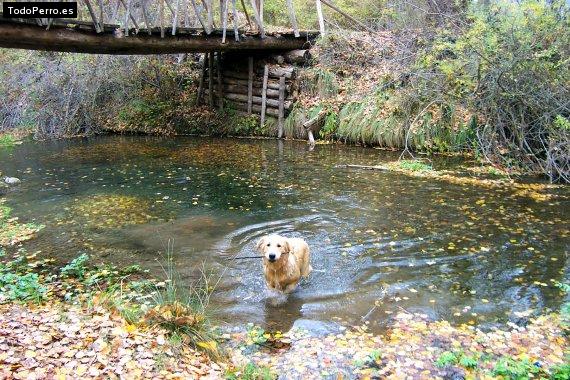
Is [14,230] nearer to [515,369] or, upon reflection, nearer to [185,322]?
[185,322]

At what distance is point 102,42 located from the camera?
47.3 ft

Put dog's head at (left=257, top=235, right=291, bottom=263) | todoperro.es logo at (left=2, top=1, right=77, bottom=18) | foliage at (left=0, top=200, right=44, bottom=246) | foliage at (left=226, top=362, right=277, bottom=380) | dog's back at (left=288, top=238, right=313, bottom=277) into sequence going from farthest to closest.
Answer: todoperro.es logo at (left=2, top=1, right=77, bottom=18), foliage at (left=0, top=200, right=44, bottom=246), dog's back at (left=288, top=238, right=313, bottom=277), dog's head at (left=257, top=235, right=291, bottom=263), foliage at (left=226, top=362, right=277, bottom=380)

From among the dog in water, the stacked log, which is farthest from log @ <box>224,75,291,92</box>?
the dog in water

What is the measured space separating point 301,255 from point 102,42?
35.3 ft

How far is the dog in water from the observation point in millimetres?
6539

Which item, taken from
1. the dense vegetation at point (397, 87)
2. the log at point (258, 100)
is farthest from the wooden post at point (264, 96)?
the dense vegetation at point (397, 87)

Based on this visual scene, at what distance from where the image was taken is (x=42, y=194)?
41.4 ft

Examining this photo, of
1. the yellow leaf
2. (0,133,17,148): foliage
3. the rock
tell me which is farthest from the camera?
(0,133,17,148): foliage

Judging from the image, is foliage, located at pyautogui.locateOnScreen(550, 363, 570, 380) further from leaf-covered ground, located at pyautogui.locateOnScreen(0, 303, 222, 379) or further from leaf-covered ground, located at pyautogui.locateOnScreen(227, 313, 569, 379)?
leaf-covered ground, located at pyautogui.locateOnScreen(0, 303, 222, 379)

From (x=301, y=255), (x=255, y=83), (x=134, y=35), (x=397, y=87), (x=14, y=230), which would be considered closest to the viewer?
(x=301, y=255)

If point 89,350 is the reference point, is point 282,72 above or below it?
above

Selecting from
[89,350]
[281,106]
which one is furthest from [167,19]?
[89,350]

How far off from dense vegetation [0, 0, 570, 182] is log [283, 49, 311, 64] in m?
0.63

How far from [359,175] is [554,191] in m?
4.82
